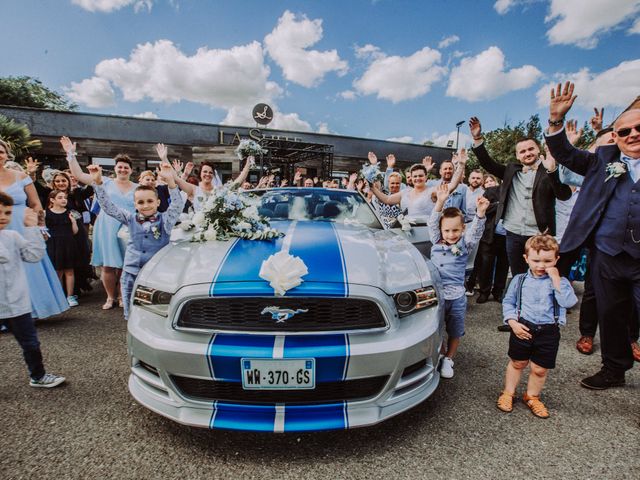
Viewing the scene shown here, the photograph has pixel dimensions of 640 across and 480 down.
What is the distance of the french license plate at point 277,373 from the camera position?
1608mm

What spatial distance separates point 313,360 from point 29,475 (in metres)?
1.38

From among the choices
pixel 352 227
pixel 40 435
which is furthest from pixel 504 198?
pixel 40 435

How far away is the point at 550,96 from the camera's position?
92.3 inches

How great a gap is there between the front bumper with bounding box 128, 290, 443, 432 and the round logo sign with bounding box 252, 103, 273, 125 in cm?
→ 1775

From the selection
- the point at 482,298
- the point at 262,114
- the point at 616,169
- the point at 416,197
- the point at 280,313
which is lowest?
the point at 482,298

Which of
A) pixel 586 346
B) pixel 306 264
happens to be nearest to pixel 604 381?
pixel 586 346

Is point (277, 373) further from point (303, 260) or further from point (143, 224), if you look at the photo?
point (143, 224)

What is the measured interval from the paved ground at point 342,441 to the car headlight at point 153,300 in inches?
26.3

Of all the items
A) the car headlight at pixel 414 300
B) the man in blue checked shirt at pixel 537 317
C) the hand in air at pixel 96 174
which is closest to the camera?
the car headlight at pixel 414 300

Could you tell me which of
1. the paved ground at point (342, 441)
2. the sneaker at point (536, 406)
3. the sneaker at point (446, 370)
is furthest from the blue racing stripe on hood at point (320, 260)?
the sneaker at point (536, 406)

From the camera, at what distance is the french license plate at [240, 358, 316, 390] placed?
1.61 meters

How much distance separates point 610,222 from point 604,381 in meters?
1.14

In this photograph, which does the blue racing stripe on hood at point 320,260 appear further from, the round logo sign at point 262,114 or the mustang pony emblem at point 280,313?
the round logo sign at point 262,114

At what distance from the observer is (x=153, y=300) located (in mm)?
1916
